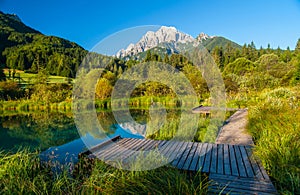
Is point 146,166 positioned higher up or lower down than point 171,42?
lower down

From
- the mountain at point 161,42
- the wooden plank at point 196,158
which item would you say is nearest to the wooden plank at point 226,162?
the wooden plank at point 196,158

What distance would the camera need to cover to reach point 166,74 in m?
11.5

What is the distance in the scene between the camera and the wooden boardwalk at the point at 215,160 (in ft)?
7.43

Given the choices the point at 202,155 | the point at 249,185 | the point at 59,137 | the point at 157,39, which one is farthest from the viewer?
the point at 59,137

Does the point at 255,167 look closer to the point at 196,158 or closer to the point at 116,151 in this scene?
the point at 196,158

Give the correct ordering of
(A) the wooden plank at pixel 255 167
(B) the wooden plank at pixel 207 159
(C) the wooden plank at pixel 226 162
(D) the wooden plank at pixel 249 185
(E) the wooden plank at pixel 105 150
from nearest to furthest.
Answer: (D) the wooden plank at pixel 249 185
(A) the wooden plank at pixel 255 167
(C) the wooden plank at pixel 226 162
(B) the wooden plank at pixel 207 159
(E) the wooden plank at pixel 105 150

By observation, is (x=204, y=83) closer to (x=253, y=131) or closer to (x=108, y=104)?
(x=108, y=104)

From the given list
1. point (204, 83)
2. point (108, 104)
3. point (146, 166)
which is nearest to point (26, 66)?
point (108, 104)

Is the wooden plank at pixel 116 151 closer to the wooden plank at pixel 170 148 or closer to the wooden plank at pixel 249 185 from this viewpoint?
the wooden plank at pixel 170 148

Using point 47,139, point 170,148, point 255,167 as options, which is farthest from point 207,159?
point 47,139

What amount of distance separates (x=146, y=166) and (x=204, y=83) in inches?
615

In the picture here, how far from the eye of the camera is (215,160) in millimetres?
3170

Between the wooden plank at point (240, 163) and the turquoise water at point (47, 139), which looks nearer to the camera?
the wooden plank at point (240, 163)

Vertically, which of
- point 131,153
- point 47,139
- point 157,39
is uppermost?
point 157,39
